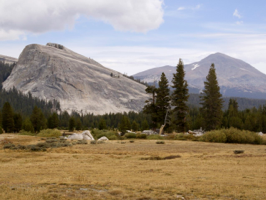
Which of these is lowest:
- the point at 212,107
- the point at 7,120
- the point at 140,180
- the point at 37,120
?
the point at 140,180

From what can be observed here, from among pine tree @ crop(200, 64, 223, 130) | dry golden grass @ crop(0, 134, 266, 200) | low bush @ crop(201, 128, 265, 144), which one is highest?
pine tree @ crop(200, 64, 223, 130)

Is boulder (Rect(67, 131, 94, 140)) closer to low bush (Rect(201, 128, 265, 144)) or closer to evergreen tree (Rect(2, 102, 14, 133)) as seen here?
low bush (Rect(201, 128, 265, 144))

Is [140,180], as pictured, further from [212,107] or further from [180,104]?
[212,107]

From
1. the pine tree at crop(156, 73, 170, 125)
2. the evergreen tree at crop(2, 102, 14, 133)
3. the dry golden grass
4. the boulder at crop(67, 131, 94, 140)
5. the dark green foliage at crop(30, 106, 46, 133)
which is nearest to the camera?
Result: the dry golden grass

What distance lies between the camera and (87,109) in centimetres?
17662

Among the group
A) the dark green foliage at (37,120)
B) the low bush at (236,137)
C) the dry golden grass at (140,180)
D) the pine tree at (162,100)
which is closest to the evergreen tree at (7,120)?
the dark green foliage at (37,120)

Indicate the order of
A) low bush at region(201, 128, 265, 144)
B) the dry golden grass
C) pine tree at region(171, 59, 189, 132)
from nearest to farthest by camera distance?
the dry golden grass
low bush at region(201, 128, 265, 144)
pine tree at region(171, 59, 189, 132)

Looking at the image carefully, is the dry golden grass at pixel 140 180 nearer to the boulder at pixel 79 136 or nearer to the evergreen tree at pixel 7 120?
the boulder at pixel 79 136

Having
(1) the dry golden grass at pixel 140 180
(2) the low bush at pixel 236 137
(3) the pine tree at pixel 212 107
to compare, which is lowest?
(1) the dry golden grass at pixel 140 180

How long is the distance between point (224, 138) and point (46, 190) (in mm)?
27055

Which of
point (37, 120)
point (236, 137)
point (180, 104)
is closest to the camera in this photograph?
point (236, 137)

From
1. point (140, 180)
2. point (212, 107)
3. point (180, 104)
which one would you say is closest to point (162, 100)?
point (180, 104)

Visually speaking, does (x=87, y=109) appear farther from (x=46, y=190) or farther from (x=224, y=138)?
(x=46, y=190)

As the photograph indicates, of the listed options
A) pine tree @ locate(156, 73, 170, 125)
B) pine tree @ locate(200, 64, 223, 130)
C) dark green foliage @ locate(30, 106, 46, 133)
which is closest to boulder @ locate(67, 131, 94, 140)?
pine tree @ locate(156, 73, 170, 125)
